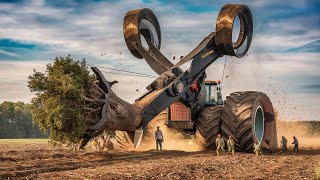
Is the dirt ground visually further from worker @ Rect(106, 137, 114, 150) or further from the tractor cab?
worker @ Rect(106, 137, 114, 150)

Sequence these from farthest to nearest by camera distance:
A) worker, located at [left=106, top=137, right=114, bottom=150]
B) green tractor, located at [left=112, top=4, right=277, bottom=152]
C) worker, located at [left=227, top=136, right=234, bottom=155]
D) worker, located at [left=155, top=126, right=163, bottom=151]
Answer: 1. worker, located at [left=106, top=137, right=114, bottom=150]
2. worker, located at [left=155, top=126, right=163, bottom=151]
3. worker, located at [left=227, top=136, right=234, bottom=155]
4. green tractor, located at [left=112, top=4, right=277, bottom=152]

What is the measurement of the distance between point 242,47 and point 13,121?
206ft

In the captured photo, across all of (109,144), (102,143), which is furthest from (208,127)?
(102,143)

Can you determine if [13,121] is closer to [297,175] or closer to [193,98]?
[193,98]

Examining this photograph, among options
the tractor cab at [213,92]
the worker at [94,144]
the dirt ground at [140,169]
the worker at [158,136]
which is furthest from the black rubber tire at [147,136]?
the dirt ground at [140,169]

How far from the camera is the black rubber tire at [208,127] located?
18.8m

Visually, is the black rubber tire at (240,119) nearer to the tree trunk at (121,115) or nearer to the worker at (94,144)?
the tree trunk at (121,115)

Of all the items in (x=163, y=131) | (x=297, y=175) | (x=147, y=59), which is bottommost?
(x=297, y=175)

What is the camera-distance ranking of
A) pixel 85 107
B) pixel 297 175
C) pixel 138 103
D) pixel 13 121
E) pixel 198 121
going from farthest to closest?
1. pixel 13 121
2. pixel 198 121
3. pixel 138 103
4. pixel 85 107
5. pixel 297 175

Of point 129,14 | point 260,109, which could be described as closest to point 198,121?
point 260,109

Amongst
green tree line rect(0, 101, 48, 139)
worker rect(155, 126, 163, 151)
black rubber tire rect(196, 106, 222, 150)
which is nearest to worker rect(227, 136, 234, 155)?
black rubber tire rect(196, 106, 222, 150)

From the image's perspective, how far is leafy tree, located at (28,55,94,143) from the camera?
487 inches

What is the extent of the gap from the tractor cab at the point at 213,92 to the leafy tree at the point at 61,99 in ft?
30.3

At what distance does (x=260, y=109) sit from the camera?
66.7 feet
